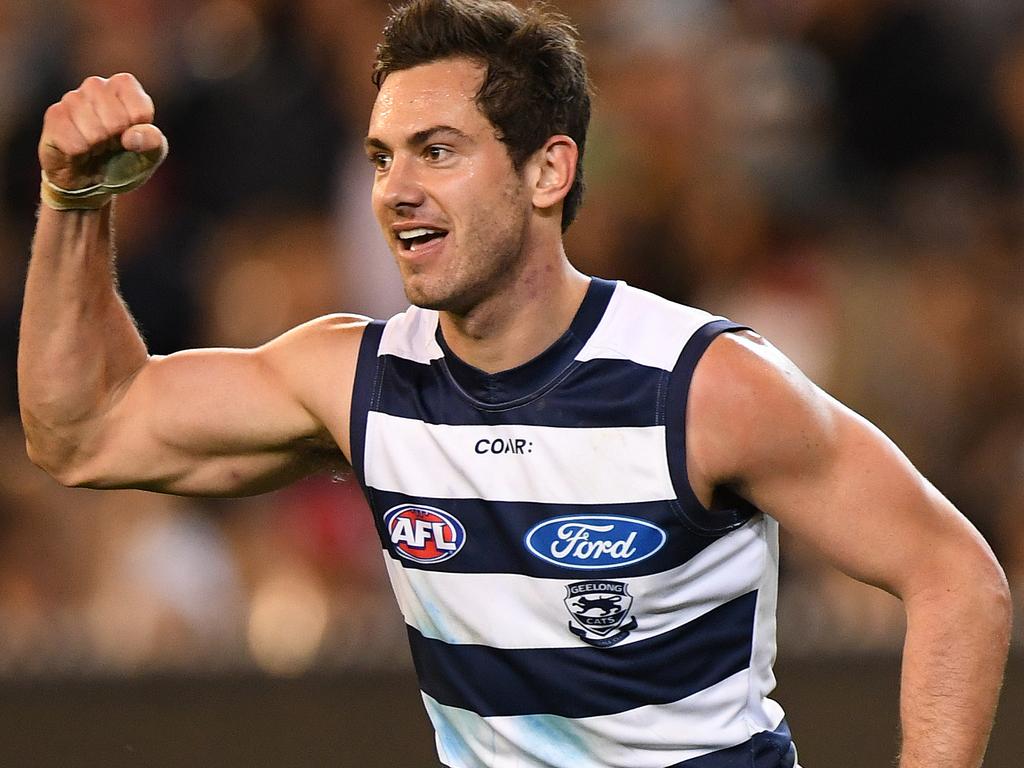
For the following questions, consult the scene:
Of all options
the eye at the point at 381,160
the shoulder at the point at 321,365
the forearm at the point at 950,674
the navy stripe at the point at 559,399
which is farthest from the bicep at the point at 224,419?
→ the forearm at the point at 950,674

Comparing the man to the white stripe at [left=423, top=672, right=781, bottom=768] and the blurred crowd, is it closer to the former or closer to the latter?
the white stripe at [left=423, top=672, right=781, bottom=768]

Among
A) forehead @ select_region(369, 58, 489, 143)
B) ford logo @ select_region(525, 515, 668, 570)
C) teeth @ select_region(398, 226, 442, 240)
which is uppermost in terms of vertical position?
forehead @ select_region(369, 58, 489, 143)

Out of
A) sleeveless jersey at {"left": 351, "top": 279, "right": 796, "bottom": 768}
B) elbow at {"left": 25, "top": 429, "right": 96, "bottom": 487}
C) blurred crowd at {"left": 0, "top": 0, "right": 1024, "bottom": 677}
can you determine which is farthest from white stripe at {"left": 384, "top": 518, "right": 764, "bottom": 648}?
blurred crowd at {"left": 0, "top": 0, "right": 1024, "bottom": 677}

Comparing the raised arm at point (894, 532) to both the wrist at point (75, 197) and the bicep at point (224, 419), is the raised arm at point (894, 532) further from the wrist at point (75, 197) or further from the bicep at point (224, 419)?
the wrist at point (75, 197)

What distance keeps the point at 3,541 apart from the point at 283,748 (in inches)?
70.9

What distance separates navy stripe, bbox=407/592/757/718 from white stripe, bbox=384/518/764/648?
0.02m

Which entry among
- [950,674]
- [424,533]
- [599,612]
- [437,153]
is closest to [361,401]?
[424,533]

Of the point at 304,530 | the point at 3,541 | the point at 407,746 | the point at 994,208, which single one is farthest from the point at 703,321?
the point at 994,208

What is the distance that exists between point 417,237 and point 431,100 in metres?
0.26

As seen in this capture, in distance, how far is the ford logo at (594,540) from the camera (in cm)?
316

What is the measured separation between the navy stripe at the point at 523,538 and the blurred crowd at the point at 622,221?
2072mm

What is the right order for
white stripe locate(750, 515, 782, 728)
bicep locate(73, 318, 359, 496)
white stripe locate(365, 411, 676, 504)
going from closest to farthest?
white stripe locate(365, 411, 676, 504), white stripe locate(750, 515, 782, 728), bicep locate(73, 318, 359, 496)

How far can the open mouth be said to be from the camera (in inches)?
127

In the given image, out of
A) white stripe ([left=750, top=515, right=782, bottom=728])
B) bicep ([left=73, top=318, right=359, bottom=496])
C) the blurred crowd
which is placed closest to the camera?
white stripe ([left=750, top=515, right=782, bottom=728])
